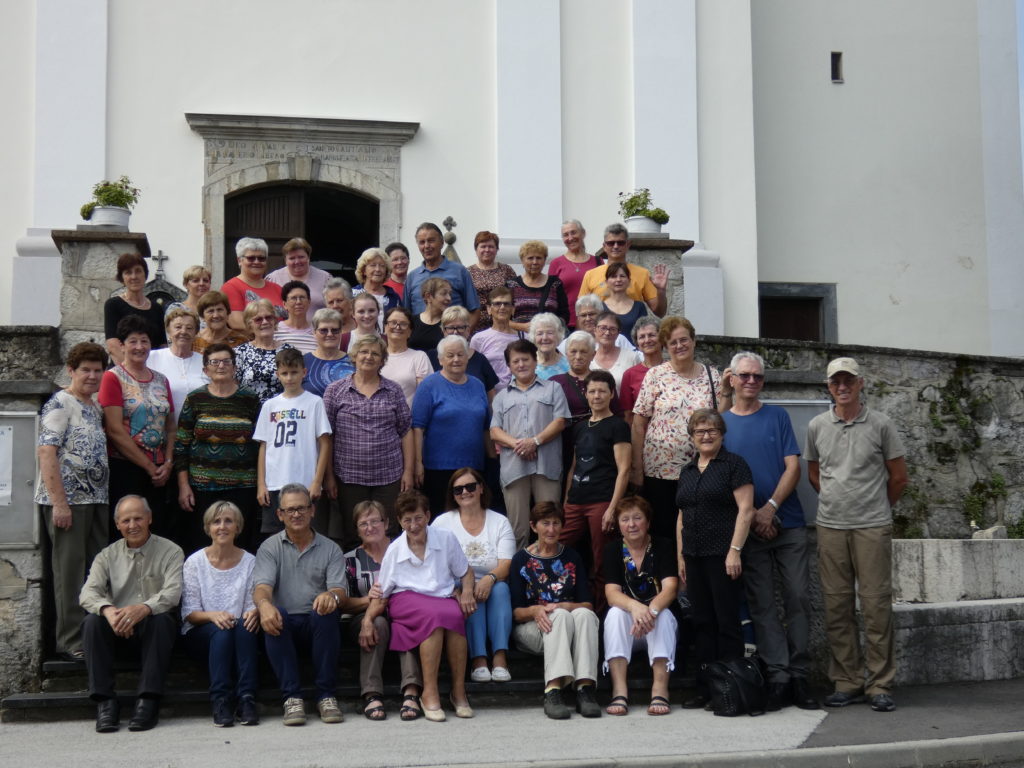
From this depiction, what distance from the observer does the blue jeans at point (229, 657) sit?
21.9 ft

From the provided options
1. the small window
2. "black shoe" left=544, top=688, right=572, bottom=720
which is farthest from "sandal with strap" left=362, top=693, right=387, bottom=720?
the small window

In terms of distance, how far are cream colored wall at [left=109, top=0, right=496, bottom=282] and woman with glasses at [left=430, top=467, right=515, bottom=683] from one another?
735 centimetres

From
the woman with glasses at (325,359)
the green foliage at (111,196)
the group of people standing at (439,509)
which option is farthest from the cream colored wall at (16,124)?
the woman with glasses at (325,359)

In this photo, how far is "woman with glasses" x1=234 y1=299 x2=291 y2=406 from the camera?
8.00m

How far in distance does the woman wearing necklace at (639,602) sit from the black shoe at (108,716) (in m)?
2.50

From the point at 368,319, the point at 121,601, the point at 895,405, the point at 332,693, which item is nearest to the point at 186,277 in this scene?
the point at 368,319

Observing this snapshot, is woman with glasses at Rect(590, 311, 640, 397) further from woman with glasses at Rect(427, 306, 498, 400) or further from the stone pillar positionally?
the stone pillar

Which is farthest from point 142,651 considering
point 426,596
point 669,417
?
point 669,417

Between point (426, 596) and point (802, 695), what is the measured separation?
2.13 meters

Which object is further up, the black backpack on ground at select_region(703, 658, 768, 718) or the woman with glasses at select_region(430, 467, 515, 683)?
the woman with glasses at select_region(430, 467, 515, 683)

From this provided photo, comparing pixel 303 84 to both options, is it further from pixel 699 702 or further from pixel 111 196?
pixel 699 702

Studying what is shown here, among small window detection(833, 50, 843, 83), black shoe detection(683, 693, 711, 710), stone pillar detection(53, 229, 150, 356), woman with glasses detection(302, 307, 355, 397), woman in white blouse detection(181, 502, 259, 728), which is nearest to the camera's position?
woman in white blouse detection(181, 502, 259, 728)

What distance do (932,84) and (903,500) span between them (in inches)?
287

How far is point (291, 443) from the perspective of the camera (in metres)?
7.46
